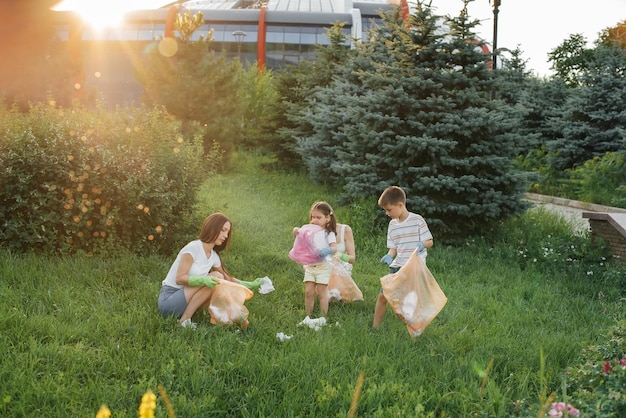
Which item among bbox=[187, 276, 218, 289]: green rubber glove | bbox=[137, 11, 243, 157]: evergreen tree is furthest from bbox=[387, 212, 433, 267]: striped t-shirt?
bbox=[137, 11, 243, 157]: evergreen tree

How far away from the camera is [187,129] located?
18.0 m

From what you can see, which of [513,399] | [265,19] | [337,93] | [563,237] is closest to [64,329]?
[513,399]

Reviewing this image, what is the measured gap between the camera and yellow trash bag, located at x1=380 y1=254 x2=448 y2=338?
5.07m

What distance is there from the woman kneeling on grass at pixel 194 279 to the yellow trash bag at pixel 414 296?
120 centimetres

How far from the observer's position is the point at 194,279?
488 cm

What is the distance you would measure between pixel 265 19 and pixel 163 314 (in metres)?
47.8

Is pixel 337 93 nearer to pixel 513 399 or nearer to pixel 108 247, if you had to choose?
pixel 108 247

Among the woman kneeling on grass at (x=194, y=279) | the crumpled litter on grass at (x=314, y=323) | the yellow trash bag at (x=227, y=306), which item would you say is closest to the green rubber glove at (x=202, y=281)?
the woman kneeling on grass at (x=194, y=279)

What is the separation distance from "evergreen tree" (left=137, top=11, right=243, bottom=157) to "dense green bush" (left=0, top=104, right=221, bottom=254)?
993cm

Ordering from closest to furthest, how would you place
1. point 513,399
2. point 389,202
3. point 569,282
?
point 513,399 < point 389,202 < point 569,282

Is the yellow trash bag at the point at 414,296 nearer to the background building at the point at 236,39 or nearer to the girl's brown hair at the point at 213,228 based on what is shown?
the girl's brown hair at the point at 213,228

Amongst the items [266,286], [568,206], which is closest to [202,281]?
[266,286]

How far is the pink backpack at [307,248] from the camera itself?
5648 mm

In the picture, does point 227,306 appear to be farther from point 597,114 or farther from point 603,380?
point 597,114
